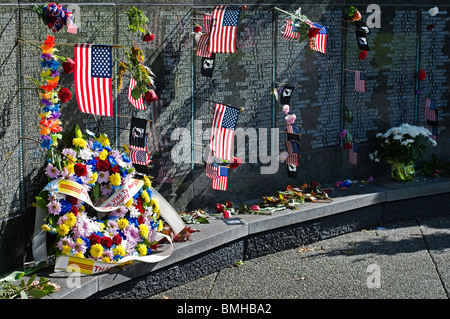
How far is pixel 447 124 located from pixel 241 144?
4.04 metres

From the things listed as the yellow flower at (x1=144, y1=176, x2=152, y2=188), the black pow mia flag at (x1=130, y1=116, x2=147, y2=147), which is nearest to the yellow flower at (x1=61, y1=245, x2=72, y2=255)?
the yellow flower at (x1=144, y1=176, x2=152, y2=188)

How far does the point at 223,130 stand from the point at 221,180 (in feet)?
1.86

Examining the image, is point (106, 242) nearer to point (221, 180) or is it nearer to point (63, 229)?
point (63, 229)

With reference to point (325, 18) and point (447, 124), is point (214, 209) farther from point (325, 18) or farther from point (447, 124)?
point (447, 124)

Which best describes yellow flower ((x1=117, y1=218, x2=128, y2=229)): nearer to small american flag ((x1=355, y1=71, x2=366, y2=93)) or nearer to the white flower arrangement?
small american flag ((x1=355, y1=71, x2=366, y2=93))

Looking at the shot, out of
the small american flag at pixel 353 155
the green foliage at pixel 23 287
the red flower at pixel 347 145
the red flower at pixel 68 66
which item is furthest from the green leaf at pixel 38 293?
the small american flag at pixel 353 155

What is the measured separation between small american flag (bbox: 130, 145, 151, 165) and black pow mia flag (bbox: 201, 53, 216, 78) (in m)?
1.23

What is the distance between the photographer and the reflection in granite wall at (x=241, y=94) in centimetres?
696

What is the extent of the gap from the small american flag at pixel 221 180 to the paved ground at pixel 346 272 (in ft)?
2.77

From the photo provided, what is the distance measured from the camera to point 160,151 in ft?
27.8

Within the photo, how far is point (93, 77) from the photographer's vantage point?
689 cm

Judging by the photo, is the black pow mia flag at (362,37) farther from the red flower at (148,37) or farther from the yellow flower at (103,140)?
the yellow flower at (103,140)

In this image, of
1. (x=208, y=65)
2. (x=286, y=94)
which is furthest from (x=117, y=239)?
(x=286, y=94)
